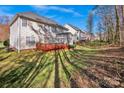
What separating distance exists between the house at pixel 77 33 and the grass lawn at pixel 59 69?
0.14 metres

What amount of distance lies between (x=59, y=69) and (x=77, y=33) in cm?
60

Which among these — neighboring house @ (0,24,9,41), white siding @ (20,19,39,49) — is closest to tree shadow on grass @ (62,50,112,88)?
white siding @ (20,19,39,49)

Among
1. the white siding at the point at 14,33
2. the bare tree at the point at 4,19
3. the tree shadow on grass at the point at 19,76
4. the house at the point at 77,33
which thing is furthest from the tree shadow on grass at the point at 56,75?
the bare tree at the point at 4,19

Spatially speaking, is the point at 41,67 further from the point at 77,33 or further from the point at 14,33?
the point at 77,33

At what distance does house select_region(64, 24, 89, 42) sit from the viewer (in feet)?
11.7

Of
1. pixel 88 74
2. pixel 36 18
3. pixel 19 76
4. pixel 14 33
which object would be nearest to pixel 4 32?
pixel 14 33

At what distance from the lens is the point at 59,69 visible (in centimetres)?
348

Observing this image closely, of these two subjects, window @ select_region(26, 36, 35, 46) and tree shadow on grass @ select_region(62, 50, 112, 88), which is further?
window @ select_region(26, 36, 35, 46)

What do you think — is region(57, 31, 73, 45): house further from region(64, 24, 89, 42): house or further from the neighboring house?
the neighboring house

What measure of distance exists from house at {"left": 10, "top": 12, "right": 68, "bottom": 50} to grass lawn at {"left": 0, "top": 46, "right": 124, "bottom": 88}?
5.9 inches

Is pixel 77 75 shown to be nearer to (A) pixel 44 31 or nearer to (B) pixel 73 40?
(B) pixel 73 40

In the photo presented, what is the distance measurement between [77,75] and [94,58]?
36cm

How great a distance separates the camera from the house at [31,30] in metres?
3.46
